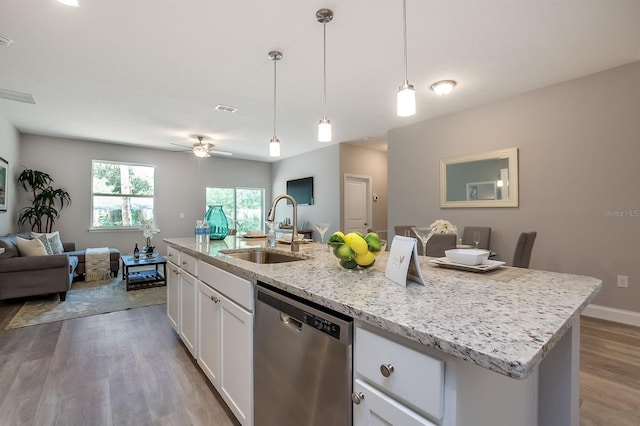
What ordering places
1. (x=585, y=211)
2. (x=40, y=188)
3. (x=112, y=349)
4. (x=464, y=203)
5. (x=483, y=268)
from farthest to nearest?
(x=40, y=188) → (x=464, y=203) → (x=585, y=211) → (x=112, y=349) → (x=483, y=268)

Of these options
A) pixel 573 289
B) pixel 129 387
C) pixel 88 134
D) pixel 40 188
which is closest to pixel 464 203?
pixel 573 289

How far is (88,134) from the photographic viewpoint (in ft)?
17.3

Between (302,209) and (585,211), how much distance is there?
5027 mm

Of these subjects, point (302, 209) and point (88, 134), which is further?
point (302, 209)

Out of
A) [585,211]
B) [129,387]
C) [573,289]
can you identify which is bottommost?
[129,387]

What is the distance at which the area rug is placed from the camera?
3.12 meters

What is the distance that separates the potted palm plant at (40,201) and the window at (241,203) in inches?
109

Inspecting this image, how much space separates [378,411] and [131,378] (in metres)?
2.01

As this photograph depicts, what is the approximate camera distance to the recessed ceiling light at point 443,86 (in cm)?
314

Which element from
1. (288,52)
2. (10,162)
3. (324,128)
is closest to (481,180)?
(324,128)

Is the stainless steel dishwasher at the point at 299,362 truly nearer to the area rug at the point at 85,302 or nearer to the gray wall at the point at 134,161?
the area rug at the point at 85,302

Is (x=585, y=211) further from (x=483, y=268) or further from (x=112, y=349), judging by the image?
(x=112, y=349)

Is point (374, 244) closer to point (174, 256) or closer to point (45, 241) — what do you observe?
point (174, 256)

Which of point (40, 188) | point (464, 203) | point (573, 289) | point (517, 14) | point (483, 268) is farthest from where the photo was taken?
point (40, 188)
